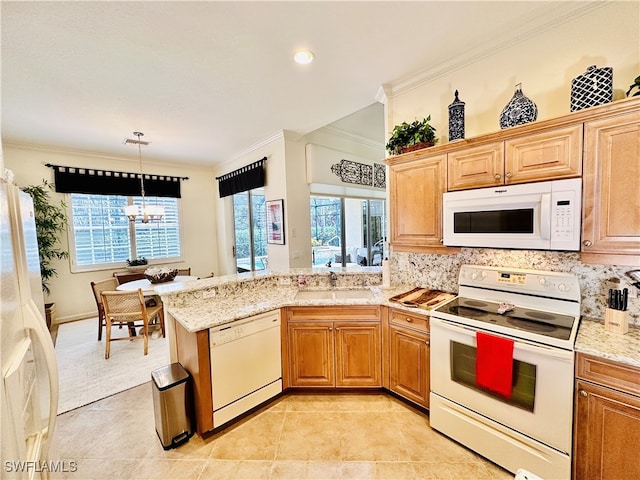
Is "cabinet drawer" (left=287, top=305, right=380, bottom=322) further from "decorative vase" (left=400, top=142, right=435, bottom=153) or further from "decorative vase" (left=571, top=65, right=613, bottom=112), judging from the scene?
"decorative vase" (left=571, top=65, right=613, bottom=112)

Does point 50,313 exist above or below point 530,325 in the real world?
below

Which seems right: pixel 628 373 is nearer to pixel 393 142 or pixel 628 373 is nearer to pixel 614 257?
pixel 614 257

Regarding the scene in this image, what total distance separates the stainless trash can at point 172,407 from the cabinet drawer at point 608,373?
8.17 feet

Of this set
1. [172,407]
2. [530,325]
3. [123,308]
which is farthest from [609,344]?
[123,308]

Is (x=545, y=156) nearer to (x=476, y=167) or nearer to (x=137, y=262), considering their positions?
(x=476, y=167)

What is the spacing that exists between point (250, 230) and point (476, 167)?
4.35m

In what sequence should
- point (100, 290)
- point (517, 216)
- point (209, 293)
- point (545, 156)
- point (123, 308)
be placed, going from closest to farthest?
point (545, 156), point (517, 216), point (209, 293), point (123, 308), point (100, 290)

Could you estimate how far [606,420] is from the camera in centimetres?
144

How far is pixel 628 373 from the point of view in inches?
54.2

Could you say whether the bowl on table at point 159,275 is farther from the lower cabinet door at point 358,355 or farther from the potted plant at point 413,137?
the potted plant at point 413,137

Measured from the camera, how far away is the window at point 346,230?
5207mm

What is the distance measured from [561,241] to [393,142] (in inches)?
59.5

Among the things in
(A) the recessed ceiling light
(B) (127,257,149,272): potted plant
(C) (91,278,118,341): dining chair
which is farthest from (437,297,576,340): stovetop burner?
(B) (127,257,149,272): potted plant

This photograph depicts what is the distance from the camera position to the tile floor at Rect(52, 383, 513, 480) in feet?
5.91
